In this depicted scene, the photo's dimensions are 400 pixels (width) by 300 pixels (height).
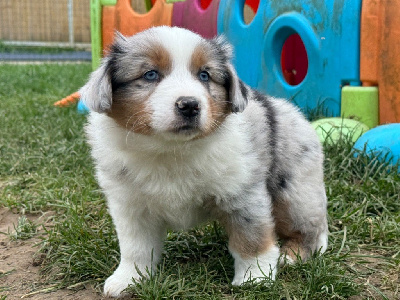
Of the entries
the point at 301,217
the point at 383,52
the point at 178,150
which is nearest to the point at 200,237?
→ the point at 301,217

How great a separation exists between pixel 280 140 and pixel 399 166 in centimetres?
150

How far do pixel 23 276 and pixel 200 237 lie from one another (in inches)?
45.3

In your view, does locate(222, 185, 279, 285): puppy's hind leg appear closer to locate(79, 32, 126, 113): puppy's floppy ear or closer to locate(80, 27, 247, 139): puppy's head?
locate(80, 27, 247, 139): puppy's head

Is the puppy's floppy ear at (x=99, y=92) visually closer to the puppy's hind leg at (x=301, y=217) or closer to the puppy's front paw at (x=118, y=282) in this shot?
the puppy's front paw at (x=118, y=282)

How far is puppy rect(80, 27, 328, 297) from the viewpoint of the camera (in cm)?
274

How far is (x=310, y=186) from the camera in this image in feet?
11.1

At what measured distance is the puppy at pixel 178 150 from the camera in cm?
274

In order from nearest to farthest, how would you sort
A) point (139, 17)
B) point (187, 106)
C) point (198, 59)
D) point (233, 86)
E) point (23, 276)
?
point (187, 106) → point (198, 59) → point (233, 86) → point (23, 276) → point (139, 17)

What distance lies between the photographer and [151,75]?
2795 mm

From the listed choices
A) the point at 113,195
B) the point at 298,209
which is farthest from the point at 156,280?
the point at 298,209

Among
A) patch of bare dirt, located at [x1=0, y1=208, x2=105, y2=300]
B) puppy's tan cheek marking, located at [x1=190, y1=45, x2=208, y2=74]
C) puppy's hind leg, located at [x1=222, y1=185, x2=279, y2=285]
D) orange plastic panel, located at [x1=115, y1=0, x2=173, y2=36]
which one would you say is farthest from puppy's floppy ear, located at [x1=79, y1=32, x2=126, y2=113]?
orange plastic panel, located at [x1=115, y1=0, x2=173, y2=36]

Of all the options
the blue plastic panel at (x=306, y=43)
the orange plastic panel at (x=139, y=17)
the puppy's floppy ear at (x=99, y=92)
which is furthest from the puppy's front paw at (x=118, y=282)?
the orange plastic panel at (x=139, y=17)

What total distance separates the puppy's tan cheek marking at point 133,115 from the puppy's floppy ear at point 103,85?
82mm

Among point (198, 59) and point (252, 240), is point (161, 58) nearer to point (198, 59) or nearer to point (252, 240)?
point (198, 59)
